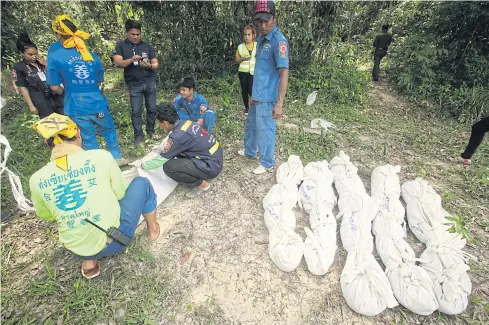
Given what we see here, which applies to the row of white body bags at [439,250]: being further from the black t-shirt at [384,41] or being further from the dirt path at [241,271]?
the black t-shirt at [384,41]

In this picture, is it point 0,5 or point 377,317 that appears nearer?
point 377,317

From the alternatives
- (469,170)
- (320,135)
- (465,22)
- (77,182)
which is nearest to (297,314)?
(77,182)

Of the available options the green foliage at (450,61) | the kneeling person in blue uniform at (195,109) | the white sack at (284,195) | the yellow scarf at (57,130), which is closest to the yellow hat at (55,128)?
the yellow scarf at (57,130)

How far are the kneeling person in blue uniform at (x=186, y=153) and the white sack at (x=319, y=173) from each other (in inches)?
38.2

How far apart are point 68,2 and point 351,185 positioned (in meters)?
8.28

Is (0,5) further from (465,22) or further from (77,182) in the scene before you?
(465,22)

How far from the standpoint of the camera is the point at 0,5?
4.24 metres

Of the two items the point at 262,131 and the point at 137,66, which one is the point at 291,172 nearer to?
the point at 262,131

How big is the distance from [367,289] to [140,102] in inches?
129

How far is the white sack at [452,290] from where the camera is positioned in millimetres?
1874

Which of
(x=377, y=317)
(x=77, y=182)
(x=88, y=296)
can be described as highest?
(x=77, y=182)

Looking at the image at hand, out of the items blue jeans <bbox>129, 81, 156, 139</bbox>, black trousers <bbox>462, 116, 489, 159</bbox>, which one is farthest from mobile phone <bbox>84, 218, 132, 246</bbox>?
black trousers <bbox>462, 116, 489, 159</bbox>

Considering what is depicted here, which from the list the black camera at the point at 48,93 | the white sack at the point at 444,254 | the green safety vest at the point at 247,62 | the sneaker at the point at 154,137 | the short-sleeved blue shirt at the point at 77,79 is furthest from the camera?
the green safety vest at the point at 247,62

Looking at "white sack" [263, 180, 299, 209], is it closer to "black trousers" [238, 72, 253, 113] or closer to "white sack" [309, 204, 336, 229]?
"white sack" [309, 204, 336, 229]
